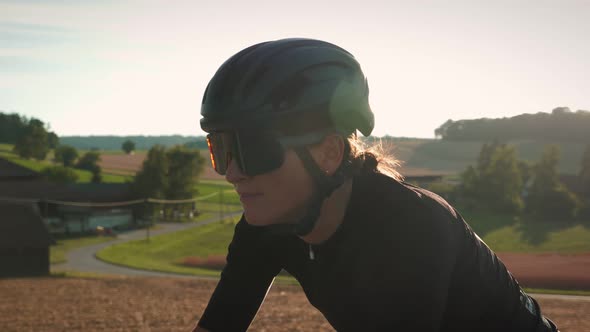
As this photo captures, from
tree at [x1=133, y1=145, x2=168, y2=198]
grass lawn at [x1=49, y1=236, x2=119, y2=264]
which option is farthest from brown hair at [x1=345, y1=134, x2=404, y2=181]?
tree at [x1=133, y1=145, x2=168, y2=198]

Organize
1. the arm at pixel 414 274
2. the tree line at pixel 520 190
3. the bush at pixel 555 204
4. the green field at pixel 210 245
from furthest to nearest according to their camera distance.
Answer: the tree line at pixel 520 190, the bush at pixel 555 204, the green field at pixel 210 245, the arm at pixel 414 274

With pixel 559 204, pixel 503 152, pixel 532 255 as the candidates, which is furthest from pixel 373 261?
pixel 503 152

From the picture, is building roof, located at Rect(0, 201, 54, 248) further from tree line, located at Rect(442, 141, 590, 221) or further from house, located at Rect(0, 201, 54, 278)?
tree line, located at Rect(442, 141, 590, 221)

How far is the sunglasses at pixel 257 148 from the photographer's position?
2.56m

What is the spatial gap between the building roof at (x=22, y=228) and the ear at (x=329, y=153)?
148 feet

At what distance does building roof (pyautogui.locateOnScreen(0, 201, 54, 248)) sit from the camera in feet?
142

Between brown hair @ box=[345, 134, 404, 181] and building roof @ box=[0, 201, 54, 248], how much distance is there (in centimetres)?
4482

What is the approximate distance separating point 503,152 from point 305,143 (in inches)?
3113

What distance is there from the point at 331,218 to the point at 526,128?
119444mm

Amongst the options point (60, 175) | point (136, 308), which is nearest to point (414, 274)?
point (136, 308)

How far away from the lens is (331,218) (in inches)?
102

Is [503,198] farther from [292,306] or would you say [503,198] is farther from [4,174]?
[4,174]

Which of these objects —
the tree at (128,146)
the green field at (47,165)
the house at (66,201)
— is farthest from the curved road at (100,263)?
the tree at (128,146)

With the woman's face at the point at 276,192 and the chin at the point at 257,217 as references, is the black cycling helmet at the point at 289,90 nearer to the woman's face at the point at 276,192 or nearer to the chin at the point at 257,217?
the woman's face at the point at 276,192
